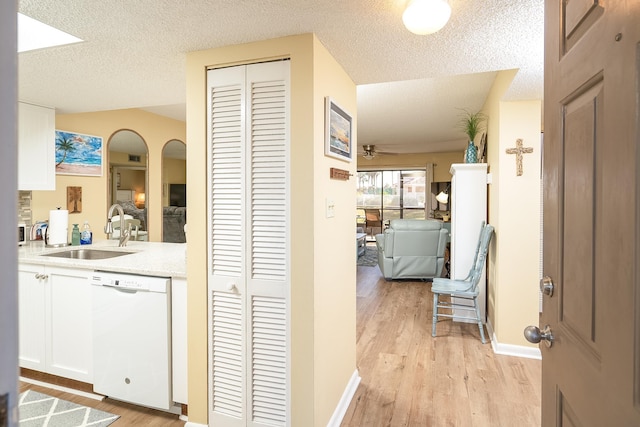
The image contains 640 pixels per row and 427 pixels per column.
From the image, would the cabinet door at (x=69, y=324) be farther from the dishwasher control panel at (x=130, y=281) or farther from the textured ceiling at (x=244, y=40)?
the textured ceiling at (x=244, y=40)

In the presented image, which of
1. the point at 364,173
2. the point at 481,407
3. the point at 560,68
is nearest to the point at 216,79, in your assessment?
the point at 560,68

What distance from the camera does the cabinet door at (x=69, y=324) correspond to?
2.49 meters

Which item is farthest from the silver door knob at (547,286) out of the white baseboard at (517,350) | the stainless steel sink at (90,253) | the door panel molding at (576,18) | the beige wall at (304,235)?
the stainless steel sink at (90,253)

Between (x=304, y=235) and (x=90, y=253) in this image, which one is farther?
(x=90, y=253)

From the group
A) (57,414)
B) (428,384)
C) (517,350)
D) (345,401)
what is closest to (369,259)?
(517,350)

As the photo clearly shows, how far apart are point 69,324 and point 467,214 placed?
3.62 metres

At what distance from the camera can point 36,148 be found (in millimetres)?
3146

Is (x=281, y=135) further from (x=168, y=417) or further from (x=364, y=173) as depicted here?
(x=364, y=173)

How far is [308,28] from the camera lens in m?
1.71

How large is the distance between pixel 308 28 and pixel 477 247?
282cm

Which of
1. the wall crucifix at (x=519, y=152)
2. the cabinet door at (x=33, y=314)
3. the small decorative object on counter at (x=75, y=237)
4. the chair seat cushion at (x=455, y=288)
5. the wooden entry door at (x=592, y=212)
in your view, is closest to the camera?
the wooden entry door at (x=592, y=212)

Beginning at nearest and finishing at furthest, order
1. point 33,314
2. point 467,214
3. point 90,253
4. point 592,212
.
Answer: point 592,212, point 33,314, point 90,253, point 467,214

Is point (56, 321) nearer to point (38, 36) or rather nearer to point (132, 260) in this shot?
point (132, 260)

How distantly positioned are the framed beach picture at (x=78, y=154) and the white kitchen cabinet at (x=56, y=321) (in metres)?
1.28
